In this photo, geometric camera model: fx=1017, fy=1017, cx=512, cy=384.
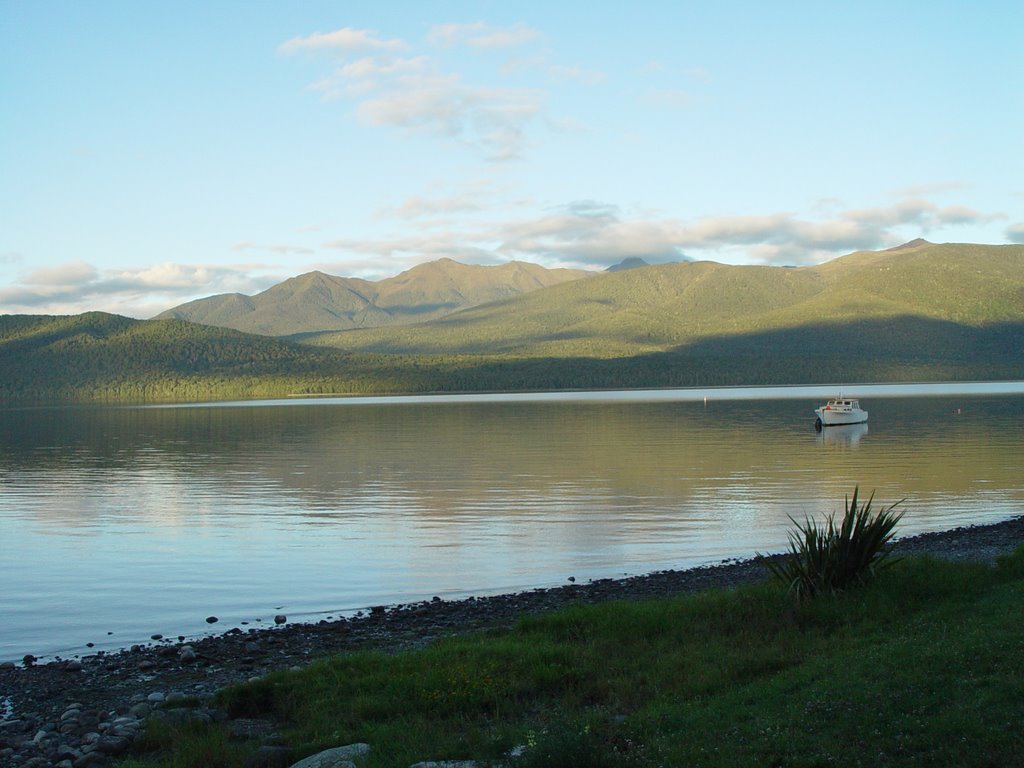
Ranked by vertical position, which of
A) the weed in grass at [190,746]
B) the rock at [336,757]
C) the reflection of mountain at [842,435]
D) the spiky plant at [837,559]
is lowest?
the weed in grass at [190,746]

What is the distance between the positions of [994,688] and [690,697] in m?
2.93

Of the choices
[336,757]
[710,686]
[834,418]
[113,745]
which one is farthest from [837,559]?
[834,418]

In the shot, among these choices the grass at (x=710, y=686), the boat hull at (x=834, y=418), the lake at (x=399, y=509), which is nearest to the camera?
the grass at (x=710, y=686)

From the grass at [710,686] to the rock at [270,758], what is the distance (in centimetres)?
16

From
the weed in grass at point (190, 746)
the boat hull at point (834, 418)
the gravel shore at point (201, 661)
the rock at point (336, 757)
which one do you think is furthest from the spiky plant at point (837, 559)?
the boat hull at point (834, 418)

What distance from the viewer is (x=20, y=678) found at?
15.0 m

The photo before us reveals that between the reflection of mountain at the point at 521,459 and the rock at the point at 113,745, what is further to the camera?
the reflection of mountain at the point at 521,459

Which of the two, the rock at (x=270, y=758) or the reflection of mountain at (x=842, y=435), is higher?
the reflection of mountain at (x=842, y=435)

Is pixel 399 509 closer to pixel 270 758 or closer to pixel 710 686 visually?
pixel 710 686

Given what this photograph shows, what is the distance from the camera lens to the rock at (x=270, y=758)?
980 centimetres

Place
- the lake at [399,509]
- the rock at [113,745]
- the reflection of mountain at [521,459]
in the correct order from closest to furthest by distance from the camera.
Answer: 1. the rock at [113,745]
2. the lake at [399,509]
3. the reflection of mountain at [521,459]

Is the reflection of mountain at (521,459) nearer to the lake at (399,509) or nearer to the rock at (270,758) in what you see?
the lake at (399,509)

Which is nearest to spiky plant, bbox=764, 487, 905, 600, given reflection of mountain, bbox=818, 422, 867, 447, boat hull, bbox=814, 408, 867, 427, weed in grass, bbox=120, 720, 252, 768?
weed in grass, bbox=120, 720, 252, 768

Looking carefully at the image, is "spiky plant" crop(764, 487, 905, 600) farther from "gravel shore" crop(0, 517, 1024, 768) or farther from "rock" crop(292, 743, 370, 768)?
"rock" crop(292, 743, 370, 768)
